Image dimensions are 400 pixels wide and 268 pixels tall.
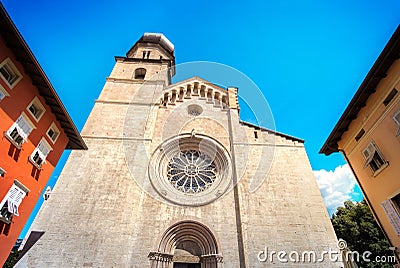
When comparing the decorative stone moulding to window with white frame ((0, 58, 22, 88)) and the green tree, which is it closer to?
window with white frame ((0, 58, 22, 88))

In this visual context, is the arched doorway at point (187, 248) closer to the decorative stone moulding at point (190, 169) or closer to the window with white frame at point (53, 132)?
the decorative stone moulding at point (190, 169)

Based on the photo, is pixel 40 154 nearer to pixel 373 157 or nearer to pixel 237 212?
pixel 237 212

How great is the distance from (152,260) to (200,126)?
833 centimetres

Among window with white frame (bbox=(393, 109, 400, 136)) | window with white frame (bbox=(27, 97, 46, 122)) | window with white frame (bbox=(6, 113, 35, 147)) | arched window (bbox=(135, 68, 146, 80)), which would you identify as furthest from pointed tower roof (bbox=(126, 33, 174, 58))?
window with white frame (bbox=(393, 109, 400, 136))

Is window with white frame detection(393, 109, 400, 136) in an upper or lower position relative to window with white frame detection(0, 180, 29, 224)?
upper

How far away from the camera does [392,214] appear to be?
684 centimetres

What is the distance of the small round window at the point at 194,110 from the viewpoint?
52.8ft

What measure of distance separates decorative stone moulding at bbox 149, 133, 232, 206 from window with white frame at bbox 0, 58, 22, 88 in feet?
24.0

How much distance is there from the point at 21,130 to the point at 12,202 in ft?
7.25

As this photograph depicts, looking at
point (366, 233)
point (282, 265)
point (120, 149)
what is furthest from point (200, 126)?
point (366, 233)

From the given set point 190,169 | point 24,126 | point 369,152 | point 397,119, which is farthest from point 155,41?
point 397,119

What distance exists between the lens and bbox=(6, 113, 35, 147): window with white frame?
22.0 feet

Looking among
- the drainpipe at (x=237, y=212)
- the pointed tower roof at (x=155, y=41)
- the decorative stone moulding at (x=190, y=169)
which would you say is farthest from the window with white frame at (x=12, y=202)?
the pointed tower roof at (x=155, y=41)

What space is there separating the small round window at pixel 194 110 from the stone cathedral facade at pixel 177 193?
0.07 meters
